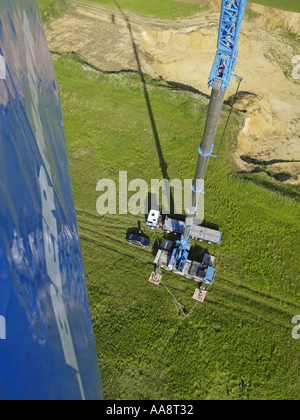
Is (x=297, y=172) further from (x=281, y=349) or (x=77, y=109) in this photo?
(x=77, y=109)

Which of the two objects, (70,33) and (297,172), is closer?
(297,172)

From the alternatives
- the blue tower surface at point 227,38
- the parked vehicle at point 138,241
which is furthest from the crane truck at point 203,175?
the parked vehicle at point 138,241

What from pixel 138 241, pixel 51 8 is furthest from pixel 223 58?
pixel 51 8

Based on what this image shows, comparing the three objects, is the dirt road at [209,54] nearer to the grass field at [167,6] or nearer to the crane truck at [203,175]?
the grass field at [167,6]

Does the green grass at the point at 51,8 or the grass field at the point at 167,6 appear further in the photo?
the grass field at the point at 167,6

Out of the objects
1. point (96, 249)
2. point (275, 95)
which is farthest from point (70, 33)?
point (96, 249)
